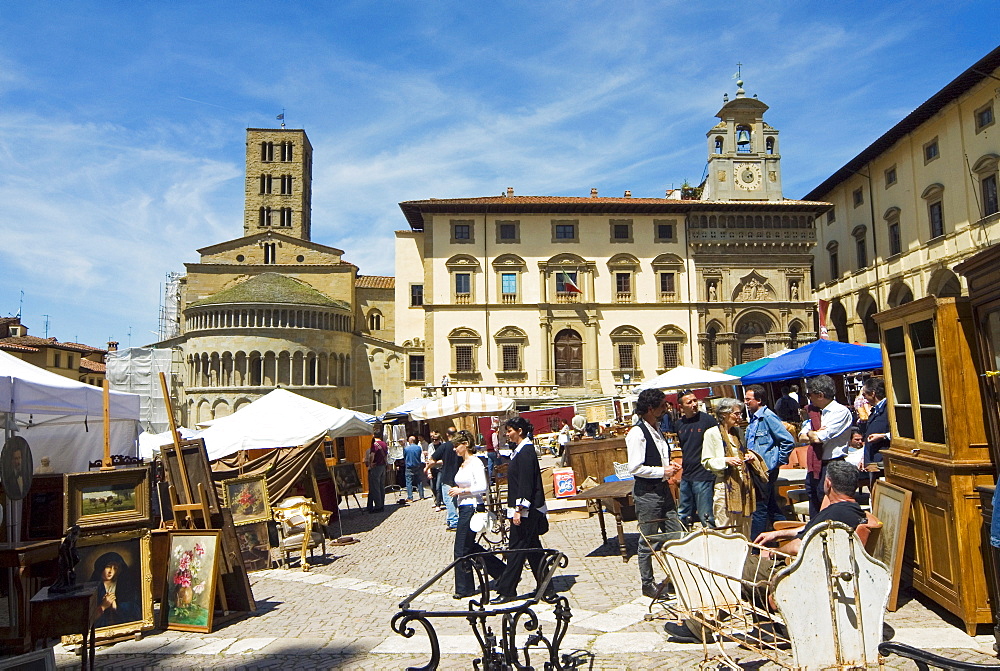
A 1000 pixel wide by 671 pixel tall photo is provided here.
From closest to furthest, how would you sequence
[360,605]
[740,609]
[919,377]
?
[740,609] → [919,377] → [360,605]

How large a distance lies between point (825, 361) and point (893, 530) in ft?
25.8

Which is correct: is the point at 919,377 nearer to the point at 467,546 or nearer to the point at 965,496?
the point at 965,496

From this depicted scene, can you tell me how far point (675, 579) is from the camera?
4672 mm

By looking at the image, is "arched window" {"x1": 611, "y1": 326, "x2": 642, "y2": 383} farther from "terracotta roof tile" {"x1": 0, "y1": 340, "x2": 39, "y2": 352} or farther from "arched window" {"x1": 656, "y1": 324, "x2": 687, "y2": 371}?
"terracotta roof tile" {"x1": 0, "y1": 340, "x2": 39, "y2": 352}

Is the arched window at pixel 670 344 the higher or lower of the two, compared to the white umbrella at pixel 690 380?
higher

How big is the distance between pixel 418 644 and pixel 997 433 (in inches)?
185

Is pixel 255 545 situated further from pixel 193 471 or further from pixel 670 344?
pixel 670 344

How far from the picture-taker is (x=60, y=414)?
8578mm

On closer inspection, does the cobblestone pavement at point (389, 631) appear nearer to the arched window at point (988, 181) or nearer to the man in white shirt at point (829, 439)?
the man in white shirt at point (829, 439)

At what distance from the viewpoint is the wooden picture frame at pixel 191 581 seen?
21.1 ft

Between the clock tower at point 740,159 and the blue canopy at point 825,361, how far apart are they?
27999 mm

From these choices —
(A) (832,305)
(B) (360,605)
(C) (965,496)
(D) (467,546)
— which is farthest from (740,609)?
(A) (832,305)

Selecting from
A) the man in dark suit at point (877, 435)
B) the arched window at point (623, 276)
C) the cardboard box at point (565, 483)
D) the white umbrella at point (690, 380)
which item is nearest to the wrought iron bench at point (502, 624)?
the man in dark suit at point (877, 435)

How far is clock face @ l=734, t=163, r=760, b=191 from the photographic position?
130 ft
